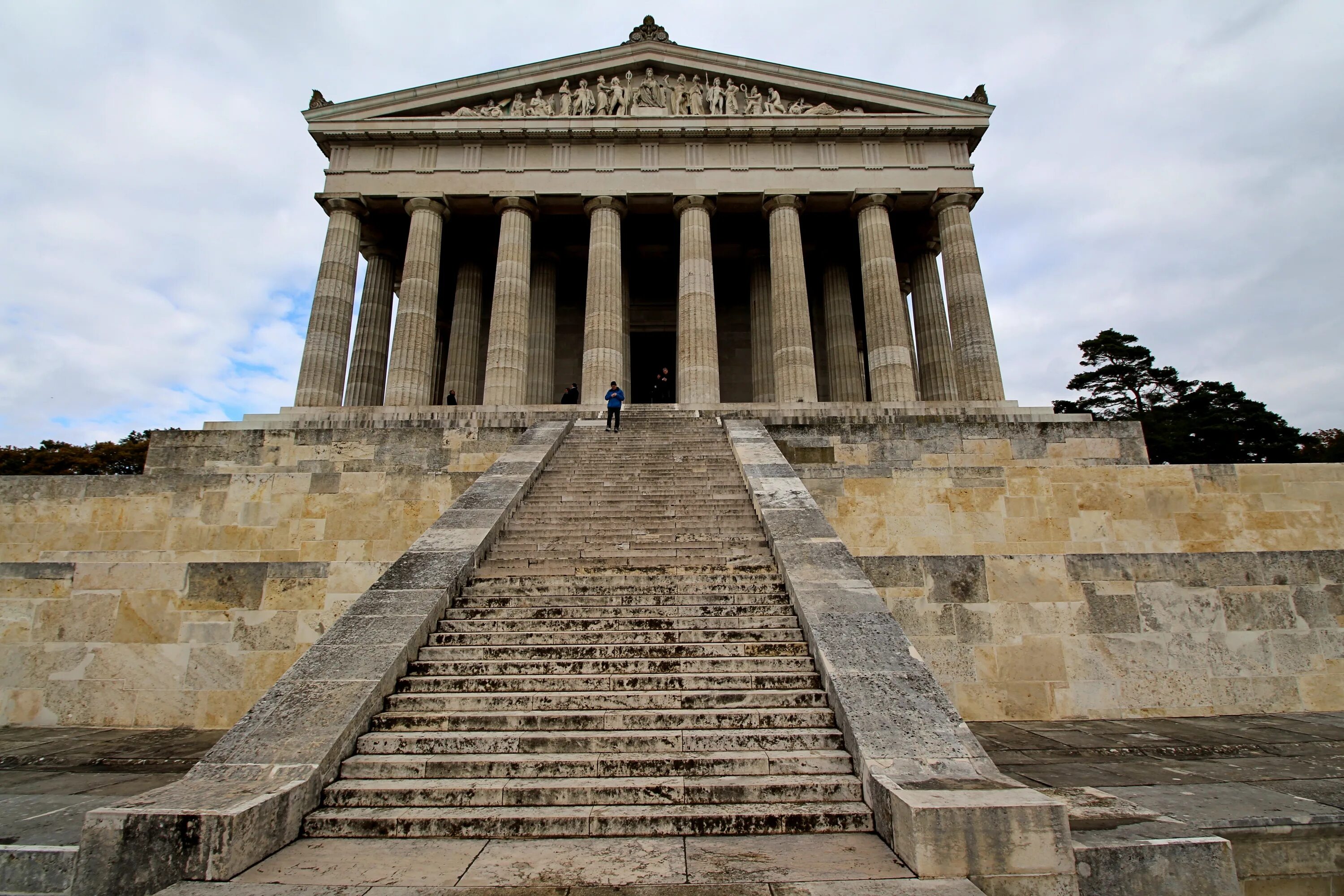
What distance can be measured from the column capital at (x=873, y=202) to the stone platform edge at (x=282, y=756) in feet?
73.2

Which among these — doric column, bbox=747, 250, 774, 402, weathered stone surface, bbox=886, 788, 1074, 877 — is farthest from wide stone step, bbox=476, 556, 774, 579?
doric column, bbox=747, 250, 774, 402

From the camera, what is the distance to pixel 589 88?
27.4m

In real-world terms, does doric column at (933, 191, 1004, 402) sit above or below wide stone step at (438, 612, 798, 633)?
above

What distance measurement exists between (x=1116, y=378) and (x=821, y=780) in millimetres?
58586

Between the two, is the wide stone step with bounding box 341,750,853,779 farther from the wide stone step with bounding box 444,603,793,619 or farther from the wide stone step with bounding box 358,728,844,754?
the wide stone step with bounding box 444,603,793,619

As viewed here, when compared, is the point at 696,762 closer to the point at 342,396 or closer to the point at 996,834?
the point at 996,834

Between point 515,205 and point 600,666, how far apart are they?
2292 cm

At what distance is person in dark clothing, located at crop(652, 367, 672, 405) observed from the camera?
2812 centimetres

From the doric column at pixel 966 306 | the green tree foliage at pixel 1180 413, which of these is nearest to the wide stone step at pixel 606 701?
the doric column at pixel 966 306

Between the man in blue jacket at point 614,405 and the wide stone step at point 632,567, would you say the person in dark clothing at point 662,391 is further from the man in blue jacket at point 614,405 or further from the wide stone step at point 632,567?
the wide stone step at point 632,567

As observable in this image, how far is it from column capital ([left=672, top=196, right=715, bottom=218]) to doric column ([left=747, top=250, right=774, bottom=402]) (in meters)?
3.85

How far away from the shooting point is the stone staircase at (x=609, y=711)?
4.90m

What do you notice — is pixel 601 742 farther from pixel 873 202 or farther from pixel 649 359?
pixel 649 359

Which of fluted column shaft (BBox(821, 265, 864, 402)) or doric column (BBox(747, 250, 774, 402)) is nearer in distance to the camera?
doric column (BBox(747, 250, 774, 402))
